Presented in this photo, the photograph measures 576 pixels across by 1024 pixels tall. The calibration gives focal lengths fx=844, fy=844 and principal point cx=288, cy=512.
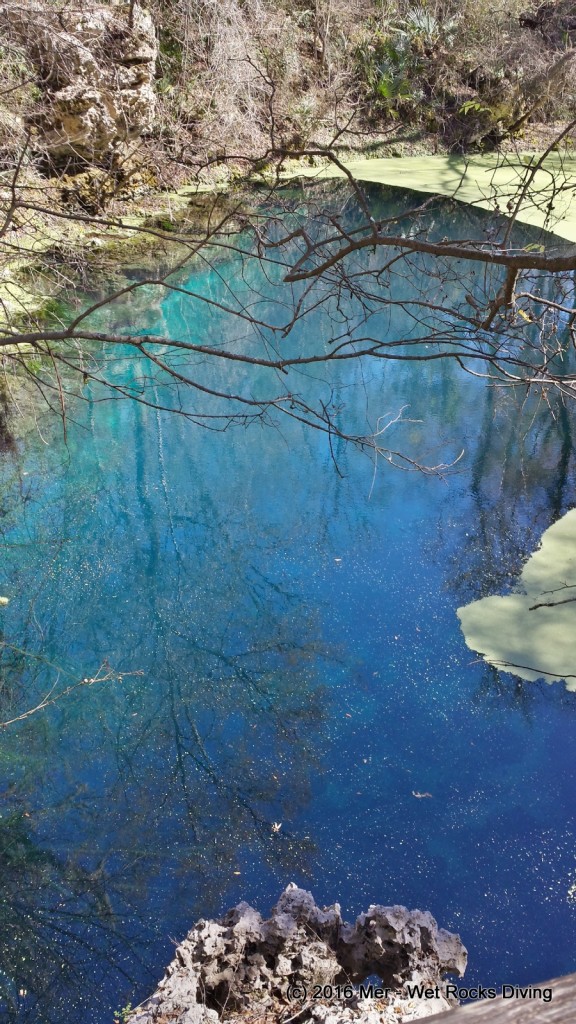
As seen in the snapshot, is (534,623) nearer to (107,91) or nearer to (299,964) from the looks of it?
(299,964)

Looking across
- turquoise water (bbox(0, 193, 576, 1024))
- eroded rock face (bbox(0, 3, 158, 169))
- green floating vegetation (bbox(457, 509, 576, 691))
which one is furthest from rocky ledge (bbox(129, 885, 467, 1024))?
eroded rock face (bbox(0, 3, 158, 169))

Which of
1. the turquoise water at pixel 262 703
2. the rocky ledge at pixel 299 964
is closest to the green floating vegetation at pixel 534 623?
the turquoise water at pixel 262 703

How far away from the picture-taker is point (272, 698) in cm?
313

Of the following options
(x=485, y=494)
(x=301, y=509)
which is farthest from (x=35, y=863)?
(x=485, y=494)

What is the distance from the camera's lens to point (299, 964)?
1808 mm

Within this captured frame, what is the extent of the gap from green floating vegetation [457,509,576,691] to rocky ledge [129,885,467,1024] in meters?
1.51

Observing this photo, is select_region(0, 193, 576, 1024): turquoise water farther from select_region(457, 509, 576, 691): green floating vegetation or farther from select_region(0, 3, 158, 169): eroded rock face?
select_region(0, 3, 158, 169): eroded rock face

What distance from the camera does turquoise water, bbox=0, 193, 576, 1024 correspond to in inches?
94.0

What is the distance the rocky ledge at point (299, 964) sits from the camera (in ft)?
5.64

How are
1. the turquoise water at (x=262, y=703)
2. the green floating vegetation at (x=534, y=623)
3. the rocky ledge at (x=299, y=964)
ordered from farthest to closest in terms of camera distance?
the green floating vegetation at (x=534, y=623) < the turquoise water at (x=262, y=703) < the rocky ledge at (x=299, y=964)

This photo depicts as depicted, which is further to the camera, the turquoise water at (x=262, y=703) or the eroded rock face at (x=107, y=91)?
the eroded rock face at (x=107, y=91)

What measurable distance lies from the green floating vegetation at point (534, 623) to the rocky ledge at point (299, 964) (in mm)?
1506

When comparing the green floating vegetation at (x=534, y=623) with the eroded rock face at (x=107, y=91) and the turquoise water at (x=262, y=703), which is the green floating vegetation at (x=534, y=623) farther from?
the eroded rock face at (x=107, y=91)

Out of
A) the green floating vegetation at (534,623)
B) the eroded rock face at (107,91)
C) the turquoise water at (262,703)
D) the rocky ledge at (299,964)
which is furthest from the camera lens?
the eroded rock face at (107,91)
